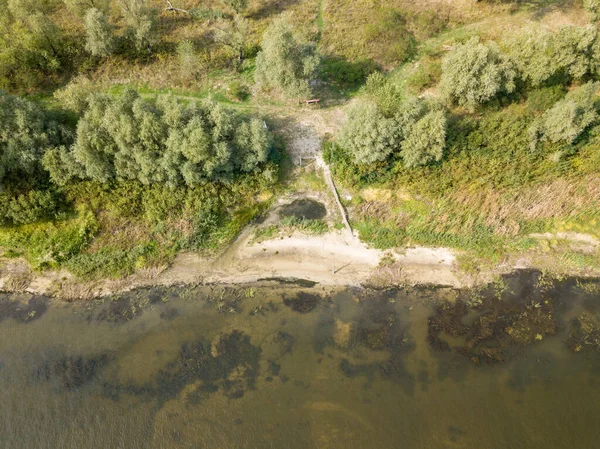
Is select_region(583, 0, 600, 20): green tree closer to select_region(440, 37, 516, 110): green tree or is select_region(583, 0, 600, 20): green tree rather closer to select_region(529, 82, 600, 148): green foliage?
select_region(529, 82, 600, 148): green foliage

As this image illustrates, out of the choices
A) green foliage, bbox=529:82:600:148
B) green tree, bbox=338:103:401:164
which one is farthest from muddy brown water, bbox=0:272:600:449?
green foliage, bbox=529:82:600:148

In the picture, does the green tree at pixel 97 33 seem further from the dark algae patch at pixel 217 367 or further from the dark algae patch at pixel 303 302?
the dark algae patch at pixel 303 302

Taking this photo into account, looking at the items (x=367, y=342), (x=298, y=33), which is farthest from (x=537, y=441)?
(x=298, y=33)

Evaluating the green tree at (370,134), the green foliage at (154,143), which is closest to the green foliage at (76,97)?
the green foliage at (154,143)

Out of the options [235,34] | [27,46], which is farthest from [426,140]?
[27,46]

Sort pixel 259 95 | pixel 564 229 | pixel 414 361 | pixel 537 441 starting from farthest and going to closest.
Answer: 1. pixel 259 95
2. pixel 564 229
3. pixel 414 361
4. pixel 537 441

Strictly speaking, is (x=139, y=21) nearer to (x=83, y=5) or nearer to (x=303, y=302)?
(x=83, y=5)

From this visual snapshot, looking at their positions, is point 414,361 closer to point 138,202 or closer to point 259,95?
point 138,202
